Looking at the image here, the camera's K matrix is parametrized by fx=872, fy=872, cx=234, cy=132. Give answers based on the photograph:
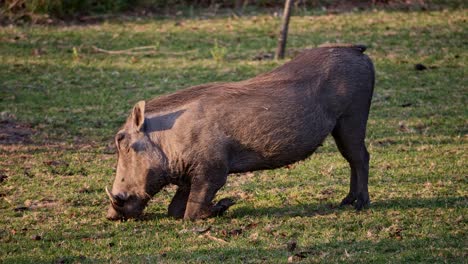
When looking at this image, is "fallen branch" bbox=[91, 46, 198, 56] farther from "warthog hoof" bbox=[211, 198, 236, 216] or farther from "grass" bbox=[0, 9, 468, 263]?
"warthog hoof" bbox=[211, 198, 236, 216]

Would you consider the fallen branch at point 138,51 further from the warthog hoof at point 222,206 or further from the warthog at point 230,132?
the warthog hoof at point 222,206

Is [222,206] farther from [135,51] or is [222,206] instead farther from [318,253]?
[135,51]

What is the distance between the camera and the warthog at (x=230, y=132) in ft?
21.5

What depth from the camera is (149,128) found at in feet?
22.0

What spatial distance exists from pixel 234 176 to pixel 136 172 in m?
1.66

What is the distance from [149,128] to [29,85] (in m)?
5.38

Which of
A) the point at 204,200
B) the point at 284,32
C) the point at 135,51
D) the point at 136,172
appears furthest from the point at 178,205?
the point at 135,51

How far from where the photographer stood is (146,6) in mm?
15719

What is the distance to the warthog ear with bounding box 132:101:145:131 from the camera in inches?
261

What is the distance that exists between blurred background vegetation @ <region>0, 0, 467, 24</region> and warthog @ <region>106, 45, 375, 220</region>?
858 centimetres

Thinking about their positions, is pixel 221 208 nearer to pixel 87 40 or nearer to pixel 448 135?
pixel 448 135

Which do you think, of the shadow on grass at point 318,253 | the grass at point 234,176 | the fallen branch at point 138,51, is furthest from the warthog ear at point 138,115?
the fallen branch at point 138,51

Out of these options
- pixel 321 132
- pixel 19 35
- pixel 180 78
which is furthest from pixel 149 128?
pixel 19 35

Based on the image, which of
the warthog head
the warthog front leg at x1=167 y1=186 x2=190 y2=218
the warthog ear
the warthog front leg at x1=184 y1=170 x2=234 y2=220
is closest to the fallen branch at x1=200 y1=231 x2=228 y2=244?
the warthog front leg at x1=184 y1=170 x2=234 y2=220
